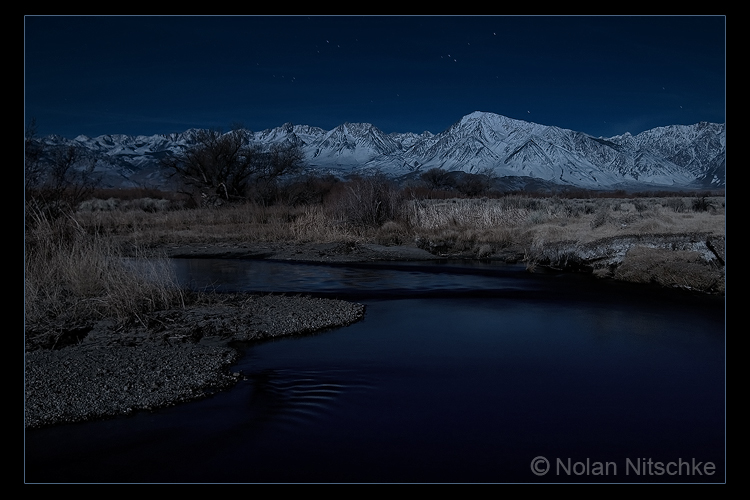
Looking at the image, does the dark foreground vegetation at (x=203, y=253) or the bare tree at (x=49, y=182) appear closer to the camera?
the dark foreground vegetation at (x=203, y=253)

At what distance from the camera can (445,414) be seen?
5.98 m

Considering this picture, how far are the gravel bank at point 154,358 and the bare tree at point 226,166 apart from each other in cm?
3251

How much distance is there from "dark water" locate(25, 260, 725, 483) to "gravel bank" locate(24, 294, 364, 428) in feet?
0.84

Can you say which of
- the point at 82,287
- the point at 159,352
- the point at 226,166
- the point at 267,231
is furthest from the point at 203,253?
the point at 226,166

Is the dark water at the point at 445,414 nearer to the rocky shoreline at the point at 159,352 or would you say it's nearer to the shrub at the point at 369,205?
the rocky shoreline at the point at 159,352

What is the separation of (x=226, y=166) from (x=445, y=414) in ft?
131

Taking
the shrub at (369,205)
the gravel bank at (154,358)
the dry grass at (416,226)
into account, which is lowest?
the gravel bank at (154,358)

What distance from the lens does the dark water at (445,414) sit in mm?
4867

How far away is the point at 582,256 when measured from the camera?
16578 millimetres

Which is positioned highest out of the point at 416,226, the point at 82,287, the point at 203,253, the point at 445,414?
the point at 416,226

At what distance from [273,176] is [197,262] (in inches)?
971

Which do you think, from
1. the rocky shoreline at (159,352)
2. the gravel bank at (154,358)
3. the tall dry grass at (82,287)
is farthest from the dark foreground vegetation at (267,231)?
the gravel bank at (154,358)

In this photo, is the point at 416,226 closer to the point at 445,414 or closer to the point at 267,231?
the point at 267,231
